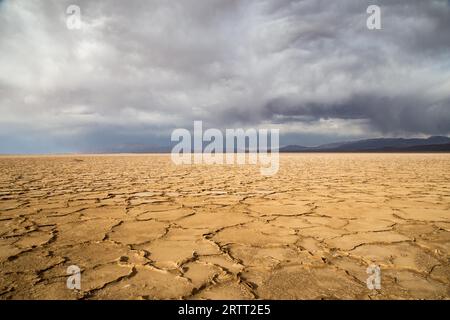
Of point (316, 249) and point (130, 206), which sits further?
point (130, 206)

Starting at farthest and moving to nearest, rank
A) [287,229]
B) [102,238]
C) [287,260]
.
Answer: [287,229] → [102,238] → [287,260]

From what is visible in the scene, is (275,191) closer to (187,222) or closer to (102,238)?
(187,222)

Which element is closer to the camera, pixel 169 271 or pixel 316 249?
pixel 169 271

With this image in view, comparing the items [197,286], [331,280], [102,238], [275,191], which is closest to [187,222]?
[102,238]

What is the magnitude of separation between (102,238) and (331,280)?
1.69 meters

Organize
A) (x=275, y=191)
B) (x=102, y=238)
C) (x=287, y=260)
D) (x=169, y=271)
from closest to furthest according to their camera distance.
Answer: (x=169, y=271) → (x=287, y=260) → (x=102, y=238) → (x=275, y=191)

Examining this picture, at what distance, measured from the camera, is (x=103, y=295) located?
1471mm

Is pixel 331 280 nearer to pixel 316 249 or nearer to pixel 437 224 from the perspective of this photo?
pixel 316 249

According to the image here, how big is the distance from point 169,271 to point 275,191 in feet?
10.7

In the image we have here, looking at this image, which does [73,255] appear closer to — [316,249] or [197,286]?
[197,286]

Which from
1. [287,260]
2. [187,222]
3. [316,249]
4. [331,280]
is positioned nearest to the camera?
[331,280]
